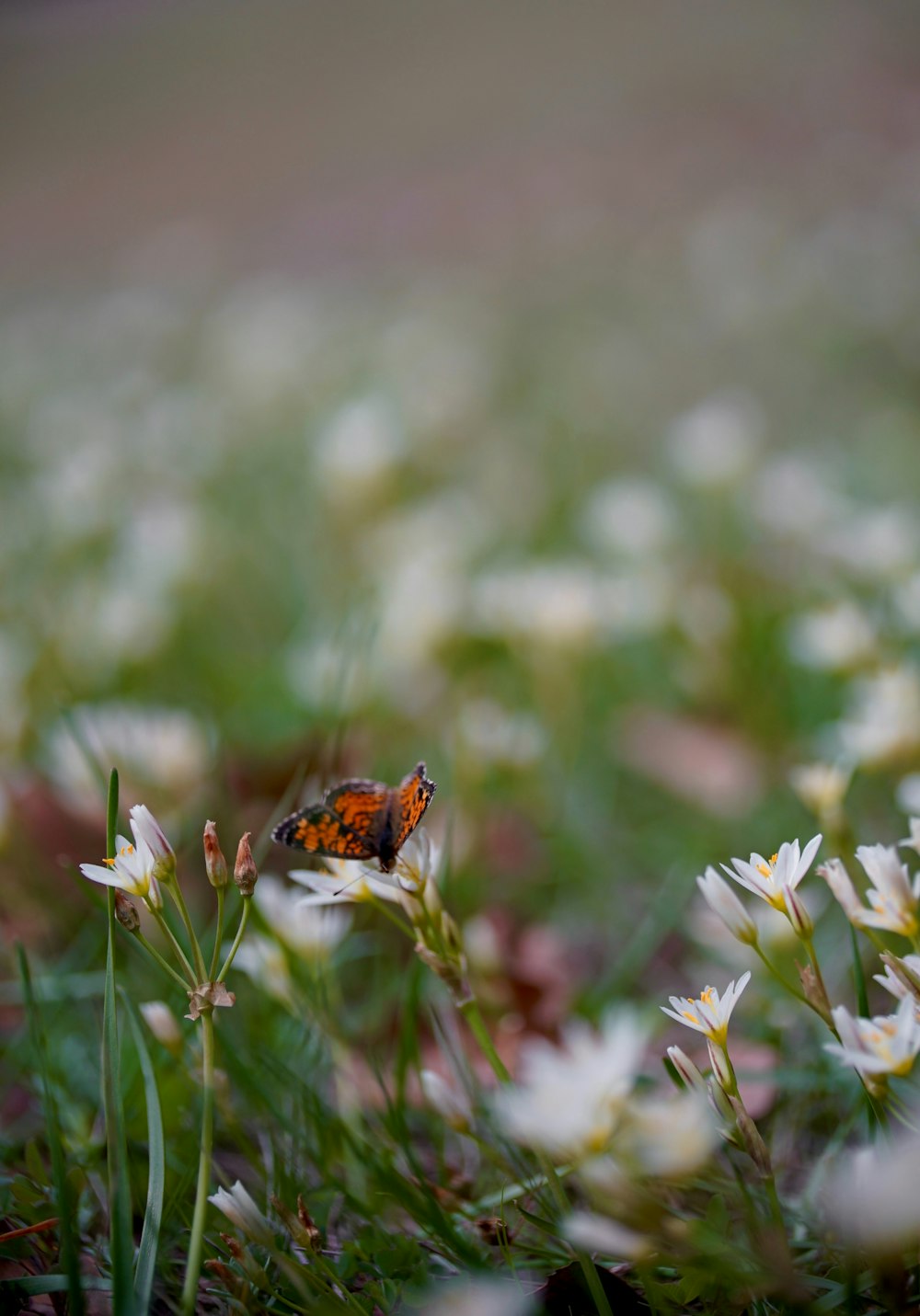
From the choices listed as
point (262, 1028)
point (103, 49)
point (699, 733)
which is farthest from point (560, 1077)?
point (103, 49)

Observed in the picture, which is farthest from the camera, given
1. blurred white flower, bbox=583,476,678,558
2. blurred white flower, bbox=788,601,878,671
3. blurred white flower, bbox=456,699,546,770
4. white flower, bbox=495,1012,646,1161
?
blurred white flower, bbox=583,476,678,558

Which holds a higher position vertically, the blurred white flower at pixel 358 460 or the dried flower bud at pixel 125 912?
the blurred white flower at pixel 358 460

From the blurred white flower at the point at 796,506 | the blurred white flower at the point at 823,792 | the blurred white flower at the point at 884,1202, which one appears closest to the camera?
the blurred white flower at the point at 884,1202

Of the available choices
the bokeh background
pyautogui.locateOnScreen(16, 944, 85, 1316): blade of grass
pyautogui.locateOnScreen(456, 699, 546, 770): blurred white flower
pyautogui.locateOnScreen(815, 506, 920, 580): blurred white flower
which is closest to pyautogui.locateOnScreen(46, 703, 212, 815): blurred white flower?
the bokeh background

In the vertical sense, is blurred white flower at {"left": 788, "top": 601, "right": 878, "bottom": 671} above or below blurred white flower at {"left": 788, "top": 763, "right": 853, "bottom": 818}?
above

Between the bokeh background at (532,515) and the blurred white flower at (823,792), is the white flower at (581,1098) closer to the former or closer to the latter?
the blurred white flower at (823,792)

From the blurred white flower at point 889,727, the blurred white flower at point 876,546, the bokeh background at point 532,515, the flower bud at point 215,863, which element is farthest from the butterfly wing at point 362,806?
the blurred white flower at point 876,546

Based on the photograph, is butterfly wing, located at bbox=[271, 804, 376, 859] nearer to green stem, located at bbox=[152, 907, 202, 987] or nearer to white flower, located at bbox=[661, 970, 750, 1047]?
green stem, located at bbox=[152, 907, 202, 987]
